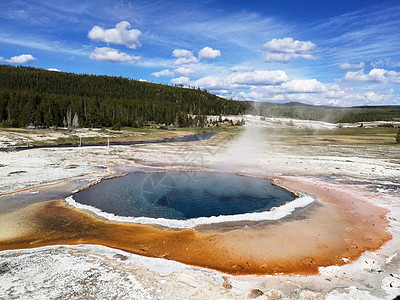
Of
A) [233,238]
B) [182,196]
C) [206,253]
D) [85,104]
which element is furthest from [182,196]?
[85,104]

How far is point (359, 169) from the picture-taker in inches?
1162

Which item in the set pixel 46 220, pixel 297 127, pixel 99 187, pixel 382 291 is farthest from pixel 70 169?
pixel 297 127

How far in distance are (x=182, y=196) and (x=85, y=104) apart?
81574 mm

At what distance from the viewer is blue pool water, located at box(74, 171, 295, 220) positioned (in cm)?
1711

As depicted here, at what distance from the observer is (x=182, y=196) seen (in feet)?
67.2

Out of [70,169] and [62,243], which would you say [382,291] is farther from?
[70,169]

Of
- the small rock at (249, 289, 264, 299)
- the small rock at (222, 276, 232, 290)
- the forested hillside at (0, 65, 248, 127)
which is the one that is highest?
the forested hillside at (0, 65, 248, 127)

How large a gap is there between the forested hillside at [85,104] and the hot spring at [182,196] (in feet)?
172

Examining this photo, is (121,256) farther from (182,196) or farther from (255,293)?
(182,196)

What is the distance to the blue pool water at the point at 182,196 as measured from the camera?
56.1ft

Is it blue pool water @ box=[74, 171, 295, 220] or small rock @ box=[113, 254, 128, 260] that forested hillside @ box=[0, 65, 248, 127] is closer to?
blue pool water @ box=[74, 171, 295, 220]

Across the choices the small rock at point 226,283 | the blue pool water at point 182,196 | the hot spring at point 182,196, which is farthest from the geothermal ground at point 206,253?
the blue pool water at point 182,196

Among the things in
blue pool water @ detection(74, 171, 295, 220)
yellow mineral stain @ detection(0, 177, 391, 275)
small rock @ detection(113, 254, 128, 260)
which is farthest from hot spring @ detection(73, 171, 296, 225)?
small rock @ detection(113, 254, 128, 260)

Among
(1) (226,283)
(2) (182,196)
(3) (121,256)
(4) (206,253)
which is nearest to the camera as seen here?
(1) (226,283)
